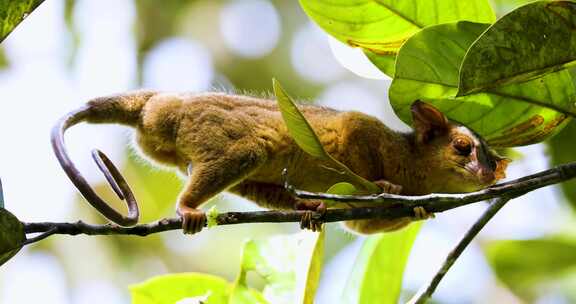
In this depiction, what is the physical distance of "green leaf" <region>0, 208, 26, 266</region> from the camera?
2248mm

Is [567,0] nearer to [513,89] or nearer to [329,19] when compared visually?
[513,89]

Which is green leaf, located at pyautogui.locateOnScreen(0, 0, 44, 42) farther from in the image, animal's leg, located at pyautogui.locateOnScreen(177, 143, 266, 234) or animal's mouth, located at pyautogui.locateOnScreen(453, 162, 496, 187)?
animal's mouth, located at pyautogui.locateOnScreen(453, 162, 496, 187)

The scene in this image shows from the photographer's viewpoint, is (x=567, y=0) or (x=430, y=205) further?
(x=430, y=205)

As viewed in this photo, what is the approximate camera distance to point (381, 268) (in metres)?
3.61

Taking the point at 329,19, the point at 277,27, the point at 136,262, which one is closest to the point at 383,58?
the point at 329,19

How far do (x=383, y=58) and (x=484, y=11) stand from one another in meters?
0.38

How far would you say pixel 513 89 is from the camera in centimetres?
291

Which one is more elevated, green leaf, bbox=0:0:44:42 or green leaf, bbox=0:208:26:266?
green leaf, bbox=0:0:44:42

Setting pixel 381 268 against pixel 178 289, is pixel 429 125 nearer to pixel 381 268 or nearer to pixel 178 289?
pixel 381 268

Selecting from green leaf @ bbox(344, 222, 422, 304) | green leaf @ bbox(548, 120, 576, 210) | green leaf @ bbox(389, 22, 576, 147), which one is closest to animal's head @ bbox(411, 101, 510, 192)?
green leaf @ bbox(548, 120, 576, 210)

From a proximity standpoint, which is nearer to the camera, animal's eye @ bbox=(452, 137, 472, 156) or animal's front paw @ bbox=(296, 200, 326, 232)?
animal's front paw @ bbox=(296, 200, 326, 232)

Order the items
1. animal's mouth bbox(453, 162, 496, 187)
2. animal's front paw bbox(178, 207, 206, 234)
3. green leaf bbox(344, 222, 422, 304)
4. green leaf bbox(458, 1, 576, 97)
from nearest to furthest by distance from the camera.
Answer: green leaf bbox(458, 1, 576, 97) → animal's front paw bbox(178, 207, 206, 234) → green leaf bbox(344, 222, 422, 304) → animal's mouth bbox(453, 162, 496, 187)

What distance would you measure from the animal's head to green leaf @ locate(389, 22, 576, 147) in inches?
33.0

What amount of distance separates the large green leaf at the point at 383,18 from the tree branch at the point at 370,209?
62cm
